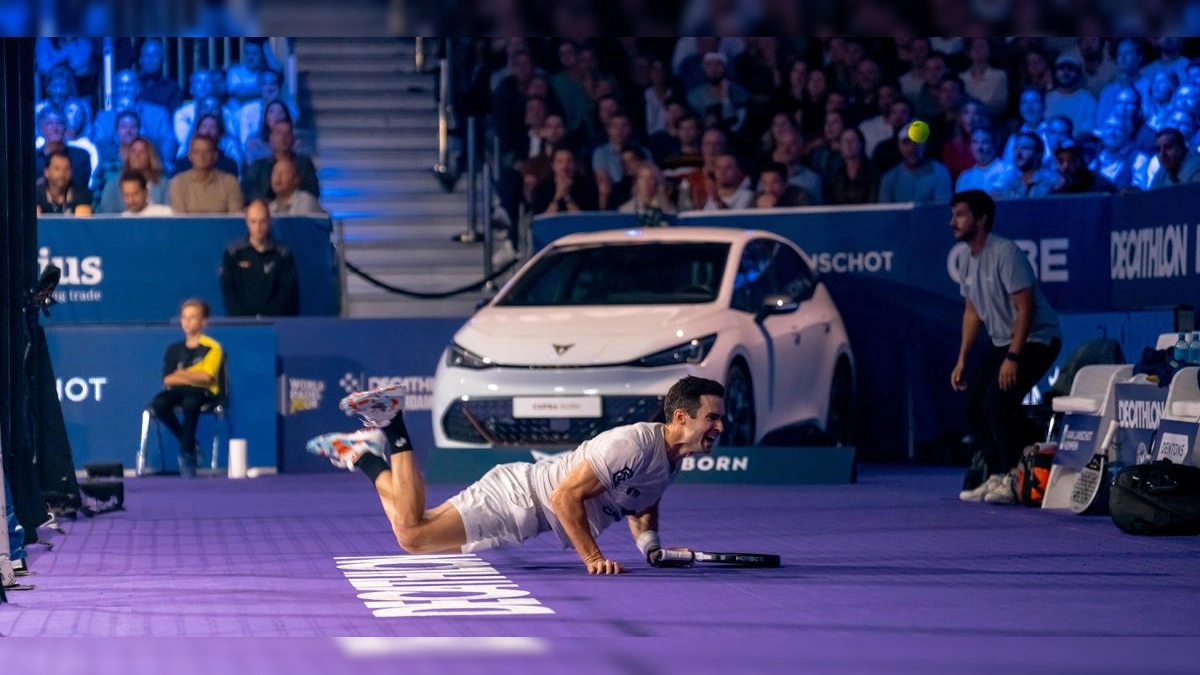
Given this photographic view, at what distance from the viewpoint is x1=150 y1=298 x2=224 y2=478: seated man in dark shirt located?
16250mm

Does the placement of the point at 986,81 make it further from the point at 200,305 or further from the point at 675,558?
the point at 675,558

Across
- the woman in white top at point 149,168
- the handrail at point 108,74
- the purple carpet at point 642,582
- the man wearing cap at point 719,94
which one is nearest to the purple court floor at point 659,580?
the purple carpet at point 642,582

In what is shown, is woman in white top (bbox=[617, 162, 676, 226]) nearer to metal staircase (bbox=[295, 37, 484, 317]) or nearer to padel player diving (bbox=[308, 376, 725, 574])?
metal staircase (bbox=[295, 37, 484, 317])

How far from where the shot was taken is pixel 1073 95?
18547 mm

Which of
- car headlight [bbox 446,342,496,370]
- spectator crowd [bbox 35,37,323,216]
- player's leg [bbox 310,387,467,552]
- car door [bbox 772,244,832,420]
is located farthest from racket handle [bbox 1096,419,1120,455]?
spectator crowd [bbox 35,37,323,216]

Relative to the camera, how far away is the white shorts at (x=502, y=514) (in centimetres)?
927

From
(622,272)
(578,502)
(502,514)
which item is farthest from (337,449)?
(622,272)

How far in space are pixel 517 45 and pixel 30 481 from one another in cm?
1085

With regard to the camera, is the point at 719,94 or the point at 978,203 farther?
the point at 719,94

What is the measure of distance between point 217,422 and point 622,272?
3825 millimetres

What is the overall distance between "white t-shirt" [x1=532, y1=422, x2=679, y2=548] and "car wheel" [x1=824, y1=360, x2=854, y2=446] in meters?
6.82

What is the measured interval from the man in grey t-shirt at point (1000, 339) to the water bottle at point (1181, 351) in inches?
51.6

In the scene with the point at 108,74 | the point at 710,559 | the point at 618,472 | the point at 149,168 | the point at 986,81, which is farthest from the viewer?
the point at 108,74

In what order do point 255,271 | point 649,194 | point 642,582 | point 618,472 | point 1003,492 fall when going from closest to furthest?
point 642,582 → point 618,472 → point 1003,492 → point 255,271 → point 649,194
